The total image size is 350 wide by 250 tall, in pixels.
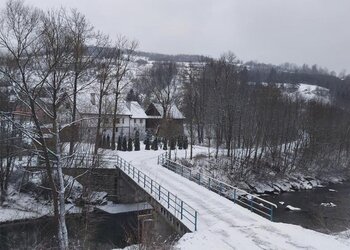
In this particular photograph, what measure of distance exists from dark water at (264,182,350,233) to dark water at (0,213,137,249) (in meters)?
11.7

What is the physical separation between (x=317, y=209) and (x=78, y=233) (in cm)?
2074

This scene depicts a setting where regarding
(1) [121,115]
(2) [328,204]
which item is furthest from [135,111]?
(2) [328,204]

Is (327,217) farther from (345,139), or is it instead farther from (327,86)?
(327,86)

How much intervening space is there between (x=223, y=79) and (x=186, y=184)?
101 ft

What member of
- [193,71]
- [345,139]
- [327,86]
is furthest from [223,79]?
[327,86]

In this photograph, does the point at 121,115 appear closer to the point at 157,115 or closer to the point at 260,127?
the point at 157,115

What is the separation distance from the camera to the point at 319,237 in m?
16.1

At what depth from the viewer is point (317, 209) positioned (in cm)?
3566

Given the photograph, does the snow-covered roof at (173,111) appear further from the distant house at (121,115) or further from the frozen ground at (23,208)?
the frozen ground at (23,208)

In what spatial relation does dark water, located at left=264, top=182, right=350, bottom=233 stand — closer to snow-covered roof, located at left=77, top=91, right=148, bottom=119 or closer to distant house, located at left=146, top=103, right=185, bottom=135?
snow-covered roof, located at left=77, top=91, right=148, bottom=119

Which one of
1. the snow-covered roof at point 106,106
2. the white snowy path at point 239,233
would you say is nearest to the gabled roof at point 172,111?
the snow-covered roof at point 106,106

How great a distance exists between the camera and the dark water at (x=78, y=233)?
24797 mm

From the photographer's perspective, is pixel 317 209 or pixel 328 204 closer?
pixel 317 209

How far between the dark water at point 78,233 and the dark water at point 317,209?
11.7 meters
